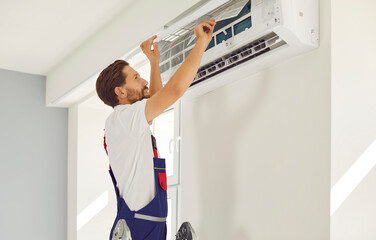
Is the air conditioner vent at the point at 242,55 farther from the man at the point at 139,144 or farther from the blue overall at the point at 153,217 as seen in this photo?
the blue overall at the point at 153,217

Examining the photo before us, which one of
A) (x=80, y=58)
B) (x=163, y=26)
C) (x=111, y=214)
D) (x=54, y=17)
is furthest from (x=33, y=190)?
(x=163, y=26)

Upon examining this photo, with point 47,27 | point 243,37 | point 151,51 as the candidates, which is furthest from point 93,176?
point 243,37

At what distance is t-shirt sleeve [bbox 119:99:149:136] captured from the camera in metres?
1.90

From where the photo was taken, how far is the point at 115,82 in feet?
6.79

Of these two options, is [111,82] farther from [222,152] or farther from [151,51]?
[222,152]

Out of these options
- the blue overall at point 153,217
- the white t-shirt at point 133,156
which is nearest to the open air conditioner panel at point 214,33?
the white t-shirt at point 133,156

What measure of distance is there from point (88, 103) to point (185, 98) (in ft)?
6.40

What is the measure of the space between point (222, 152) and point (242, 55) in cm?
45

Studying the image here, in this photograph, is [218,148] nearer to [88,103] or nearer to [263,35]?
[263,35]

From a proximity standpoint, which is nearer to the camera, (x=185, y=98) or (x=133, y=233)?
(x=133, y=233)

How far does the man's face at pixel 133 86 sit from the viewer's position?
2.08 metres

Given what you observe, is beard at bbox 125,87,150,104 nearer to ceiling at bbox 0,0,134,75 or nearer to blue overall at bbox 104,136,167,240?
blue overall at bbox 104,136,167,240

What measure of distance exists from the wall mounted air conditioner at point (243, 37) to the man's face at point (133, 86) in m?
0.25
